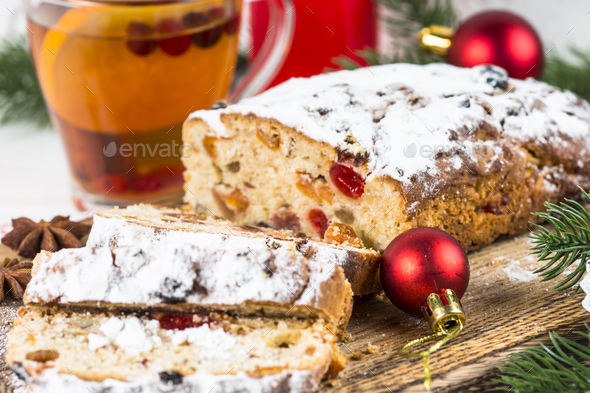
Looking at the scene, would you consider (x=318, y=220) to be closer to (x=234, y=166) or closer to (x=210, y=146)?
(x=234, y=166)

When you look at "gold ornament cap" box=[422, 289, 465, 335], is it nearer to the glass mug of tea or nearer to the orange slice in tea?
the glass mug of tea

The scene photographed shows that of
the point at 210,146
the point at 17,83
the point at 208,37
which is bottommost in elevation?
the point at 210,146

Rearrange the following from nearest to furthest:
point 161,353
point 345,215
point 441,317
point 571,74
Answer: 1. point 161,353
2. point 441,317
3. point 345,215
4. point 571,74

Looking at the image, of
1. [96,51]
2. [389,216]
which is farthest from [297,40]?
[389,216]

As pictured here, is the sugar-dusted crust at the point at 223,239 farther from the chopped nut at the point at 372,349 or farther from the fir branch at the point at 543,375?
the fir branch at the point at 543,375

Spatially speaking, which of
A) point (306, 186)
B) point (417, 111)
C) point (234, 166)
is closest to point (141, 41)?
point (234, 166)
